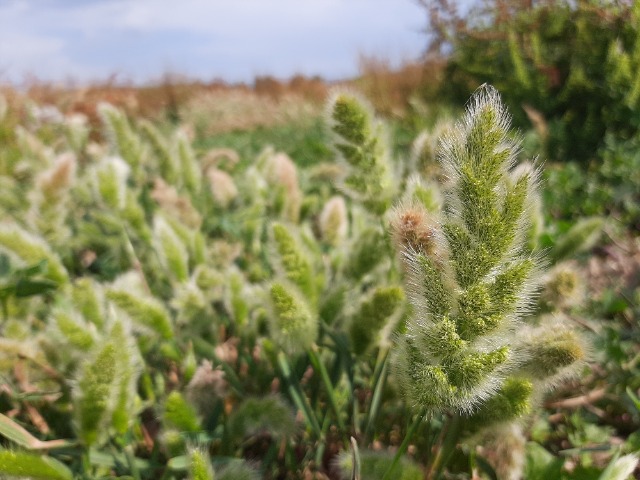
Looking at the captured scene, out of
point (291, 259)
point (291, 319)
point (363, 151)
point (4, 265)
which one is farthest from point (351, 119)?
point (4, 265)

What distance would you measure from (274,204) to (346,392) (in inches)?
28.6

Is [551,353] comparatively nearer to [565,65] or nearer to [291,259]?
[291,259]

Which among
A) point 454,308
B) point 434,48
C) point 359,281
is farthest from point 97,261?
point 434,48

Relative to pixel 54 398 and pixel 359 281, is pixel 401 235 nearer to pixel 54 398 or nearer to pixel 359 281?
pixel 359 281

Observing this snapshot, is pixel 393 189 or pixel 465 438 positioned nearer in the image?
pixel 465 438

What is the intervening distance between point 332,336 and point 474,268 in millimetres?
601

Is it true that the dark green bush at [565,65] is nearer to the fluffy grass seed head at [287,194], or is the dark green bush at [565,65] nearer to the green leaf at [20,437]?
the fluffy grass seed head at [287,194]

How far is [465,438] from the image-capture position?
958 mm

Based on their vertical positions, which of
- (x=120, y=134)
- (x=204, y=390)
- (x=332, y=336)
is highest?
(x=120, y=134)

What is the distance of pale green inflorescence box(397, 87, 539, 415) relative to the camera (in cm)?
62

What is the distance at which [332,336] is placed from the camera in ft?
3.93

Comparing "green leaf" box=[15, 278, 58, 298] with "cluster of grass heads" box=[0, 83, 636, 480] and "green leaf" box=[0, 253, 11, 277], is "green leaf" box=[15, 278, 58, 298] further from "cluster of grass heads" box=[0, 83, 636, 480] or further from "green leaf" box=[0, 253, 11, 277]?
"green leaf" box=[0, 253, 11, 277]

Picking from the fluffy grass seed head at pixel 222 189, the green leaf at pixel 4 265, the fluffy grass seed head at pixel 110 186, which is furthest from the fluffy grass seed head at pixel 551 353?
the fluffy grass seed head at pixel 222 189

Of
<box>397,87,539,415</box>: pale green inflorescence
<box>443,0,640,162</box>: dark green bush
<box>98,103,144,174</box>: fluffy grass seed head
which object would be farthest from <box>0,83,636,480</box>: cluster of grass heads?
<box>443,0,640,162</box>: dark green bush
